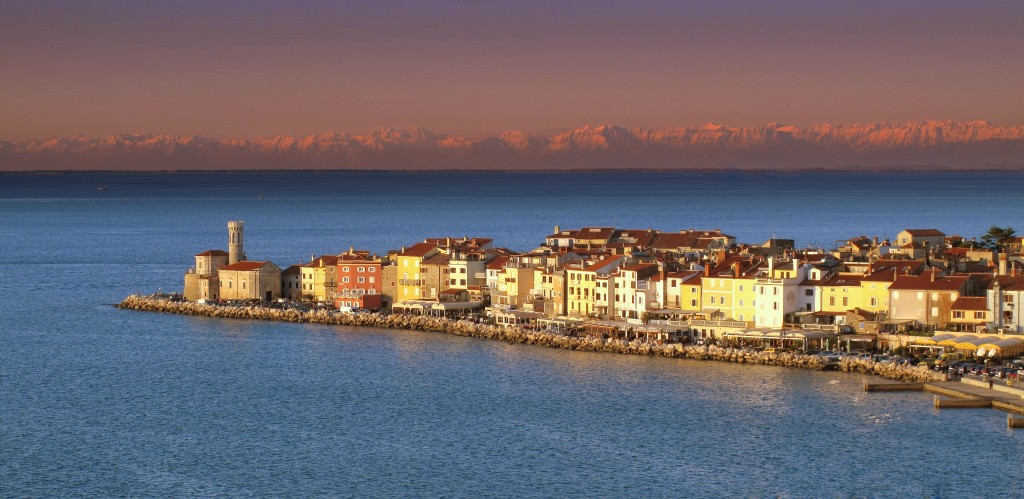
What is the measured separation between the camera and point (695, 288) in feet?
130

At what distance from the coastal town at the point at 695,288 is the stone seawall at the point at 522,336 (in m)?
0.85

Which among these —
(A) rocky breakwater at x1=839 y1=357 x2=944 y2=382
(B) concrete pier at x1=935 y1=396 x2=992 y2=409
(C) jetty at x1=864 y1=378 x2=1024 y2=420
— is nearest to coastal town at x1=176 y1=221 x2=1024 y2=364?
(A) rocky breakwater at x1=839 y1=357 x2=944 y2=382

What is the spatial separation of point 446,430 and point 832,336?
39.6 feet

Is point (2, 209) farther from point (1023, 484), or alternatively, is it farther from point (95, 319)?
point (1023, 484)

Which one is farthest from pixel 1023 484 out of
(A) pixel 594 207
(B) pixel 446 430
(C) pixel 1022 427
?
(A) pixel 594 207

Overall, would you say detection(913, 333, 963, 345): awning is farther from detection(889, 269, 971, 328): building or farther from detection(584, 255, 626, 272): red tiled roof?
detection(584, 255, 626, 272): red tiled roof

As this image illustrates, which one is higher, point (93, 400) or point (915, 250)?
point (915, 250)

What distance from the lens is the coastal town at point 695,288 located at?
36.1 meters

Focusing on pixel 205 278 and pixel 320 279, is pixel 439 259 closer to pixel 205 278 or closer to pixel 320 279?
pixel 320 279

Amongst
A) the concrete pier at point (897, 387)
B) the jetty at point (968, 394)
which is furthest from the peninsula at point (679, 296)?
the jetty at point (968, 394)

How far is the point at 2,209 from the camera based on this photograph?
135 metres

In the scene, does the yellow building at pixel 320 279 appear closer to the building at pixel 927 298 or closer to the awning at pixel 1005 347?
the building at pixel 927 298

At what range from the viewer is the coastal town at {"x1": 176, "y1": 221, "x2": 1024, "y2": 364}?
36062 mm

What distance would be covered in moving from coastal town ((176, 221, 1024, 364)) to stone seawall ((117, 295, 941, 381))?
85cm
